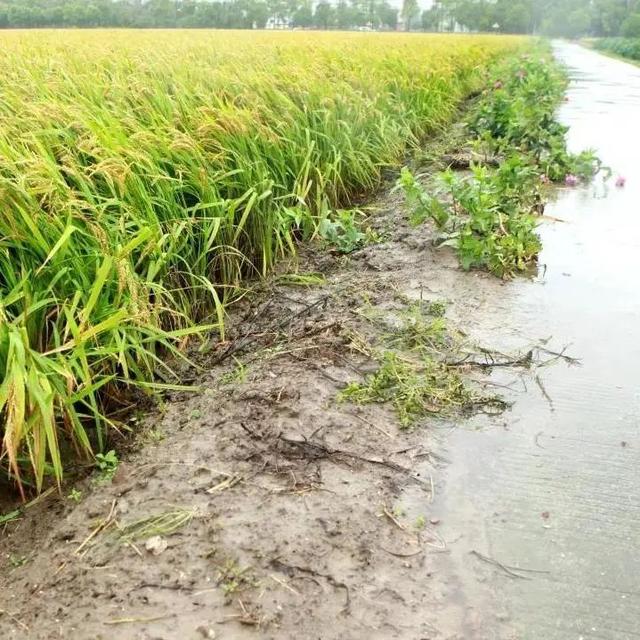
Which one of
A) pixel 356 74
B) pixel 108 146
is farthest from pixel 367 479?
pixel 356 74

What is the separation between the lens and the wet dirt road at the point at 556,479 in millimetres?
1549

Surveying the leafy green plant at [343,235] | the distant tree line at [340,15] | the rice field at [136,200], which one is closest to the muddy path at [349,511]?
the rice field at [136,200]

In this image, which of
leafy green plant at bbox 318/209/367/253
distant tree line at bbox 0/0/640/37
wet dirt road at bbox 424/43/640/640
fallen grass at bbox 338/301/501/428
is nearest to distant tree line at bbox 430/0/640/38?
distant tree line at bbox 0/0/640/37

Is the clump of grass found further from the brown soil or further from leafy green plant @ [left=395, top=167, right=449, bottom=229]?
leafy green plant @ [left=395, top=167, right=449, bottom=229]

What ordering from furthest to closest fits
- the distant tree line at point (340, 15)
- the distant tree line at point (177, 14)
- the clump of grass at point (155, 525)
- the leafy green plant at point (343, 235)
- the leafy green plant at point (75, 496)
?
the distant tree line at point (340, 15) < the distant tree line at point (177, 14) < the leafy green plant at point (343, 235) < the leafy green plant at point (75, 496) < the clump of grass at point (155, 525)

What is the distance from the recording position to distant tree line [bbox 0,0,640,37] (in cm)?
4094

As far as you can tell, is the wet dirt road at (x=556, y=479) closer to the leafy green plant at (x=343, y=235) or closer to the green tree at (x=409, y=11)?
the leafy green plant at (x=343, y=235)

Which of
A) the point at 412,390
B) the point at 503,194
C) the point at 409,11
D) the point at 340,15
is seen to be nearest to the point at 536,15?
the point at 409,11

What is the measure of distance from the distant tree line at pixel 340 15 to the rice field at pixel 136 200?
125ft

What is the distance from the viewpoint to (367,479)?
1.92m

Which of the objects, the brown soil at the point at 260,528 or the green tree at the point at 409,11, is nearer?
the brown soil at the point at 260,528

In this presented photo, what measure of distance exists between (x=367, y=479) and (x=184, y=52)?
5.34 metres

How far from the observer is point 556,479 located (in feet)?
6.52

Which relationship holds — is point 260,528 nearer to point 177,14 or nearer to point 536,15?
point 177,14
